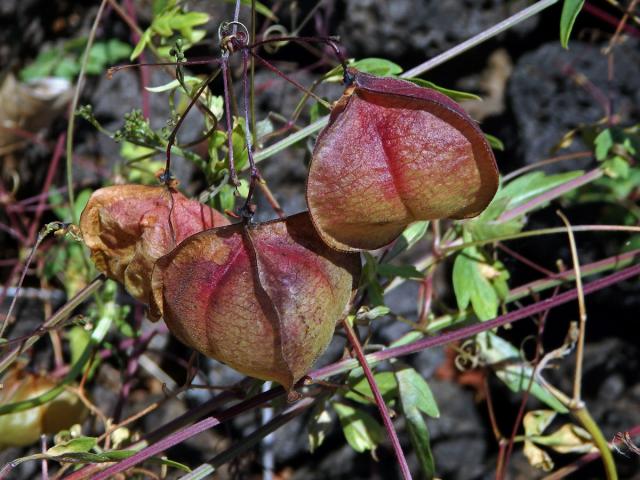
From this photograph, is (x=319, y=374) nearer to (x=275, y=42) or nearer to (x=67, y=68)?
(x=275, y=42)

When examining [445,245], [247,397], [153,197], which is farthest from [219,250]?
[445,245]

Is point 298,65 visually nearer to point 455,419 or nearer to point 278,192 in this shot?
point 278,192

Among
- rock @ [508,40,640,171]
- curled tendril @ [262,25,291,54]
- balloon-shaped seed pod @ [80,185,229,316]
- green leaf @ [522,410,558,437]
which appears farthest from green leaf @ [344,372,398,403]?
rock @ [508,40,640,171]

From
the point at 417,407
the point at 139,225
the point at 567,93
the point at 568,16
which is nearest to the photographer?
the point at 139,225

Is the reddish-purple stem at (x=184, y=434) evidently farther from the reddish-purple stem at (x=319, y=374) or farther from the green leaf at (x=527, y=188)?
the green leaf at (x=527, y=188)

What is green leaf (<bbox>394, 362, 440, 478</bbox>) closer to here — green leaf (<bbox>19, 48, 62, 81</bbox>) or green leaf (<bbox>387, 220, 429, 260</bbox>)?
green leaf (<bbox>387, 220, 429, 260</bbox>)

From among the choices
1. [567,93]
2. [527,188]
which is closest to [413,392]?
[527,188]
